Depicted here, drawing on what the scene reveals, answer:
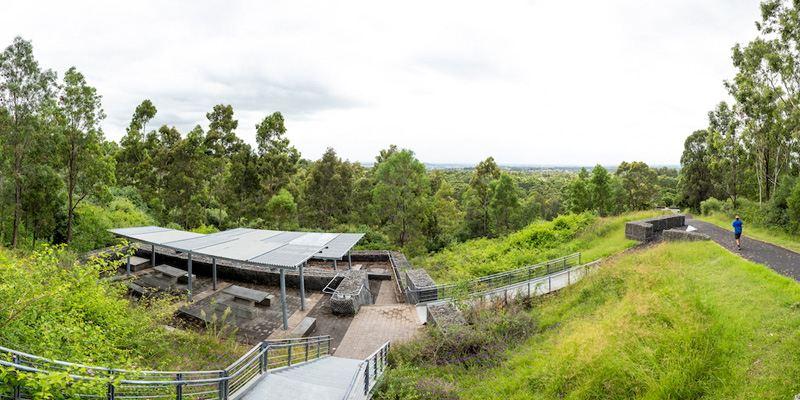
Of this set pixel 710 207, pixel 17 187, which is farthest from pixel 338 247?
pixel 710 207

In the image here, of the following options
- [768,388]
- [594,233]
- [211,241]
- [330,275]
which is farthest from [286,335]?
[594,233]

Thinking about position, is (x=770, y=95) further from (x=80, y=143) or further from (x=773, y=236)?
(x=80, y=143)

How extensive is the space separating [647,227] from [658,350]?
11238mm

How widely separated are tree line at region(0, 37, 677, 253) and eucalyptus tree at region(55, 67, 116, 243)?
51 millimetres

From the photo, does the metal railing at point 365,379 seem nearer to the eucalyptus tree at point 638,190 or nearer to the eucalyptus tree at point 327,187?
the eucalyptus tree at point 327,187

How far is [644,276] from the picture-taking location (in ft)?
30.2

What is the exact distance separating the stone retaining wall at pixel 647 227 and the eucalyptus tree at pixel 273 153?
875 inches

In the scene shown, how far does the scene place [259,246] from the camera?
12078 millimetres

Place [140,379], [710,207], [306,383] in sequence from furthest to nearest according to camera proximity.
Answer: [710,207]
[306,383]
[140,379]

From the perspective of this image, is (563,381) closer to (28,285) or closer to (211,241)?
(28,285)

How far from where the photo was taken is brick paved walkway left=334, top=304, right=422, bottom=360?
9148 millimetres

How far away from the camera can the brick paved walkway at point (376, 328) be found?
9148 millimetres

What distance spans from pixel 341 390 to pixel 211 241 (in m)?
9.72

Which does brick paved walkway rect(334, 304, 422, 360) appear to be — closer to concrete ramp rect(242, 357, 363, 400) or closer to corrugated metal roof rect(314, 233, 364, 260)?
concrete ramp rect(242, 357, 363, 400)
